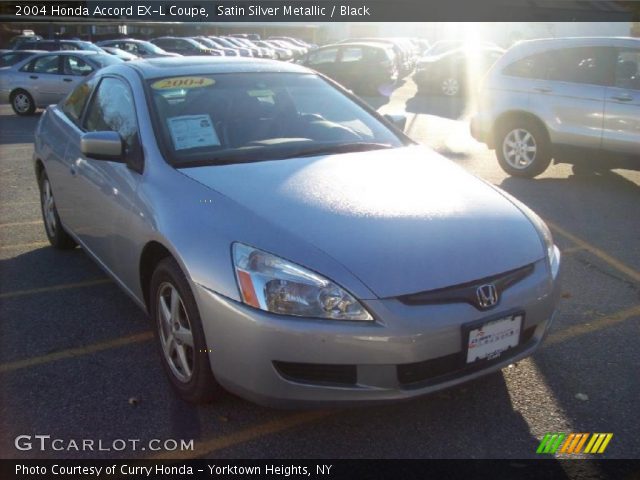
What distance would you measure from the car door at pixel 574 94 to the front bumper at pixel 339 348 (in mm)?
5285

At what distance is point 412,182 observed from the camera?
3.20 m

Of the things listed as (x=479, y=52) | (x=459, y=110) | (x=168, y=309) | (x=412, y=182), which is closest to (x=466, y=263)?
(x=412, y=182)

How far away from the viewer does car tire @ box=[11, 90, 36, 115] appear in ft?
48.1

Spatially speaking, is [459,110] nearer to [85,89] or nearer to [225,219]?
[85,89]

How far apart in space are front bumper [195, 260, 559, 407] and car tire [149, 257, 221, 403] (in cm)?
10

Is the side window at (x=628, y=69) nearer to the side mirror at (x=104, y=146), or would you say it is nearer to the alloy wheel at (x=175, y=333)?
the side mirror at (x=104, y=146)

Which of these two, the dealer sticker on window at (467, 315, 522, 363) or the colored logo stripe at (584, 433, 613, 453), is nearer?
the dealer sticker on window at (467, 315, 522, 363)

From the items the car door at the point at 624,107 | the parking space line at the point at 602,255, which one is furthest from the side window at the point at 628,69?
the parking space line at the point at 602,255

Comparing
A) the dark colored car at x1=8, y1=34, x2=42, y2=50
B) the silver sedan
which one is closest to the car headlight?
the silver sedan

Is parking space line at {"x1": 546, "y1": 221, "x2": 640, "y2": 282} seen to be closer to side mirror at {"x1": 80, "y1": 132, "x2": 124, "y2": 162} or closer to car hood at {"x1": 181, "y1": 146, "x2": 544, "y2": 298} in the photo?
car hood at {"x1": 181, "y1": 146, "x2": 544, "y2": 298}

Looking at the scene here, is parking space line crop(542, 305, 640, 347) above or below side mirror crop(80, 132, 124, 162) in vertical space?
below

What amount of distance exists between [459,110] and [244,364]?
13.6m

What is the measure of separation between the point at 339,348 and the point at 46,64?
47.2 feet

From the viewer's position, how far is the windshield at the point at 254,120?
3.39 m
